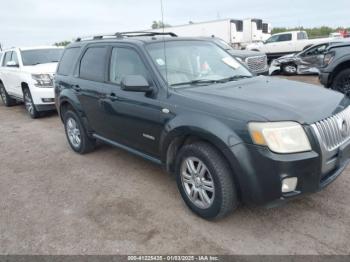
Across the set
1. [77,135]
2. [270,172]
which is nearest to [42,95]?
[77,135]

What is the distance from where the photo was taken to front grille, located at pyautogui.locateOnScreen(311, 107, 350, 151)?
280cm

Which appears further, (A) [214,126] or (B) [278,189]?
(A) [214,126]

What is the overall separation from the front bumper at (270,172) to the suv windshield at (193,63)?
4.07ft

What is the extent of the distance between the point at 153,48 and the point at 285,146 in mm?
1976

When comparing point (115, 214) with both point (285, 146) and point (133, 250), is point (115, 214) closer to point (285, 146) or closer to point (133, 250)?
point (133, 250)

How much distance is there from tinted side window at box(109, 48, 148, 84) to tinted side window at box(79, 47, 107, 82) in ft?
0.73

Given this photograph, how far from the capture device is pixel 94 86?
453cm

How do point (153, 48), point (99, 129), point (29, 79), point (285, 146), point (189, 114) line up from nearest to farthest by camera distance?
point (285, 146) → point (189, 114) → point (153, 48) → point (99, 129) → point (29, 79)

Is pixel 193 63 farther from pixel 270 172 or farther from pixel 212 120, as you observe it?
pixel 270 172

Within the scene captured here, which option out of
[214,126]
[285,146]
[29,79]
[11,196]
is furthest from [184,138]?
[29,79]

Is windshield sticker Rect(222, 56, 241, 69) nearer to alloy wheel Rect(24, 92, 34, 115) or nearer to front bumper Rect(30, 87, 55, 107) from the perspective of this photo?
front bumper Rect(30, 87, 55, 107)

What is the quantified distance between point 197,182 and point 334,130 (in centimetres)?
134

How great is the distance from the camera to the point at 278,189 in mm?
2717

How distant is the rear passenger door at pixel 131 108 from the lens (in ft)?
11.9
